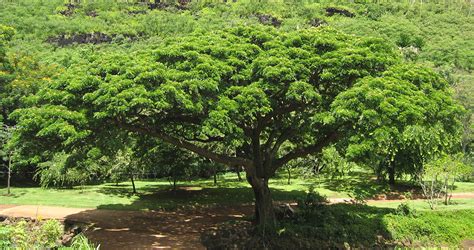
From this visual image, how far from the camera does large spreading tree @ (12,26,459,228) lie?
1041 cm

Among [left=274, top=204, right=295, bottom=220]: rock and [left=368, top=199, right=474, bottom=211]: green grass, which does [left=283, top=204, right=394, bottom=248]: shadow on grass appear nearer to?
[left=274, top=204, right=295, bottom=220]: rock

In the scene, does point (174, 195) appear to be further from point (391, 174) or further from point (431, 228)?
point (391, 174)

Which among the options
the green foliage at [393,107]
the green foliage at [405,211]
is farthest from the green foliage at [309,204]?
the green foliage at [393,107]

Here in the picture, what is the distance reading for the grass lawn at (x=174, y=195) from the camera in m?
18.7

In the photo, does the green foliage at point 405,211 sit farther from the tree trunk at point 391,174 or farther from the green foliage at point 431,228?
the tree trunk at point 391,174

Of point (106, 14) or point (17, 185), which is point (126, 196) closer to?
point (17, 185)

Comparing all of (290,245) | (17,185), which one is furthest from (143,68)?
(17,185)

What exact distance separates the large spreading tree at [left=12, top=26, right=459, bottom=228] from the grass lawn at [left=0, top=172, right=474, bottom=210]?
6126mm

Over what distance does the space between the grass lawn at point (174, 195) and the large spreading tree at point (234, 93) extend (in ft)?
20.1

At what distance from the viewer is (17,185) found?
2445 cm

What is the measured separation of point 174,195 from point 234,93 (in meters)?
11.0

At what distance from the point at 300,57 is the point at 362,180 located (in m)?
18.5

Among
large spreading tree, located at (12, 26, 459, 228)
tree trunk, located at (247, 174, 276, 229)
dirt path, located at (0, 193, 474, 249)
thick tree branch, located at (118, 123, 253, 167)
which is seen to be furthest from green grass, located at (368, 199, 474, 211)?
thick tree branch, located at (118, 123, 253, 167)

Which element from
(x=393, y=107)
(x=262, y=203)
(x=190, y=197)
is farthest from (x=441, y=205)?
(x=190, y=197)
